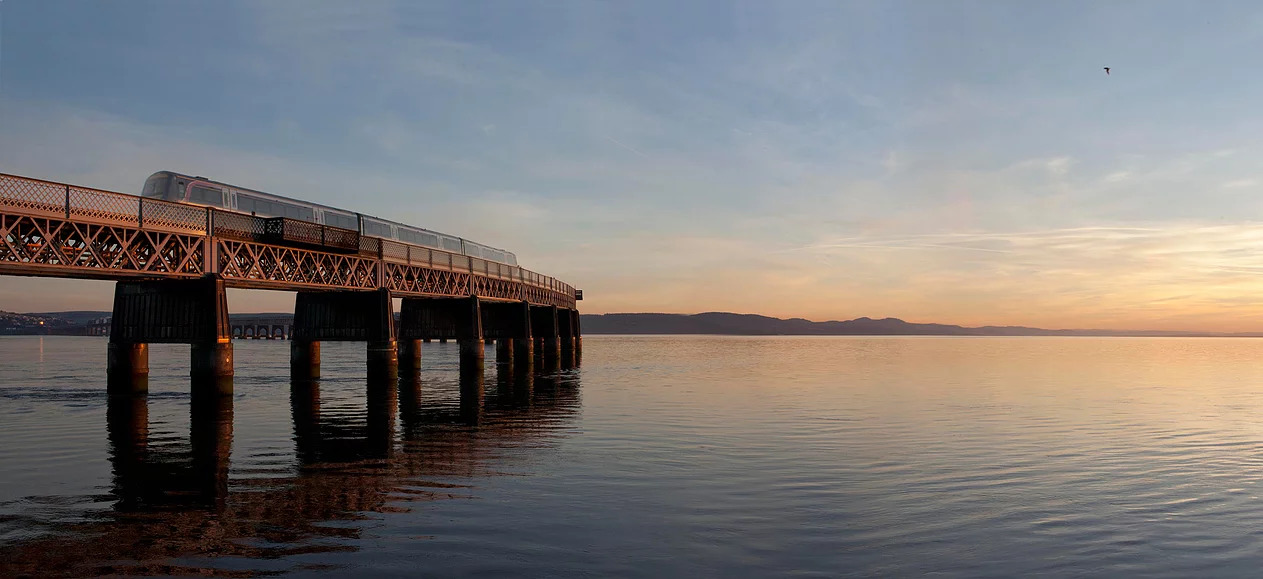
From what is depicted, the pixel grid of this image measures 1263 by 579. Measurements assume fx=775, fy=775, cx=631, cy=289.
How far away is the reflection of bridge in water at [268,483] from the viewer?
11984mm

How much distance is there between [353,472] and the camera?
1952 centimetres

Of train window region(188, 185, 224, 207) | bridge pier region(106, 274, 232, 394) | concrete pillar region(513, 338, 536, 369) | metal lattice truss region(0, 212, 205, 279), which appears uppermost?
train window region(188, 185, 224, 207)

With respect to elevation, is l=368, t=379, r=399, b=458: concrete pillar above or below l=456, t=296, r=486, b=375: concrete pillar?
below

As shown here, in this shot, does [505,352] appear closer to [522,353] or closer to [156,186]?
[522,353]

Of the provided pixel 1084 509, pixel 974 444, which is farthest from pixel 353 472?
pixel 974 444

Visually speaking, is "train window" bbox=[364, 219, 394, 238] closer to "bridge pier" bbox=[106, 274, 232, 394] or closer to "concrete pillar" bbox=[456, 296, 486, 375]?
"concrete pillar" bbox=[456, 296, 486, 375]

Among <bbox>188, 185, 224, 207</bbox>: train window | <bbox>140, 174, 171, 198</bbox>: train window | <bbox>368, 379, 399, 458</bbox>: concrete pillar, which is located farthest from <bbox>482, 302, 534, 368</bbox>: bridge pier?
<bbox>140, 174, 171, 198</bbox>: train window

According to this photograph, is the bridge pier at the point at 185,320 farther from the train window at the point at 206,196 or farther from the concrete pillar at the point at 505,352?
the concrete pillar at the point at 505,352

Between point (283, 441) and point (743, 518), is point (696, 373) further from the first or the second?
point (743, 518)

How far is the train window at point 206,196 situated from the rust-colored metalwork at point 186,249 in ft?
8.82

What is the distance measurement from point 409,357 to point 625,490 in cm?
4932

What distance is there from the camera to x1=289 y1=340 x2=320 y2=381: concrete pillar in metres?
53.4

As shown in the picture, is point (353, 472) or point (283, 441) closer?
point (353, 472)

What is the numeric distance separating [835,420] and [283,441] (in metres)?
21.1
